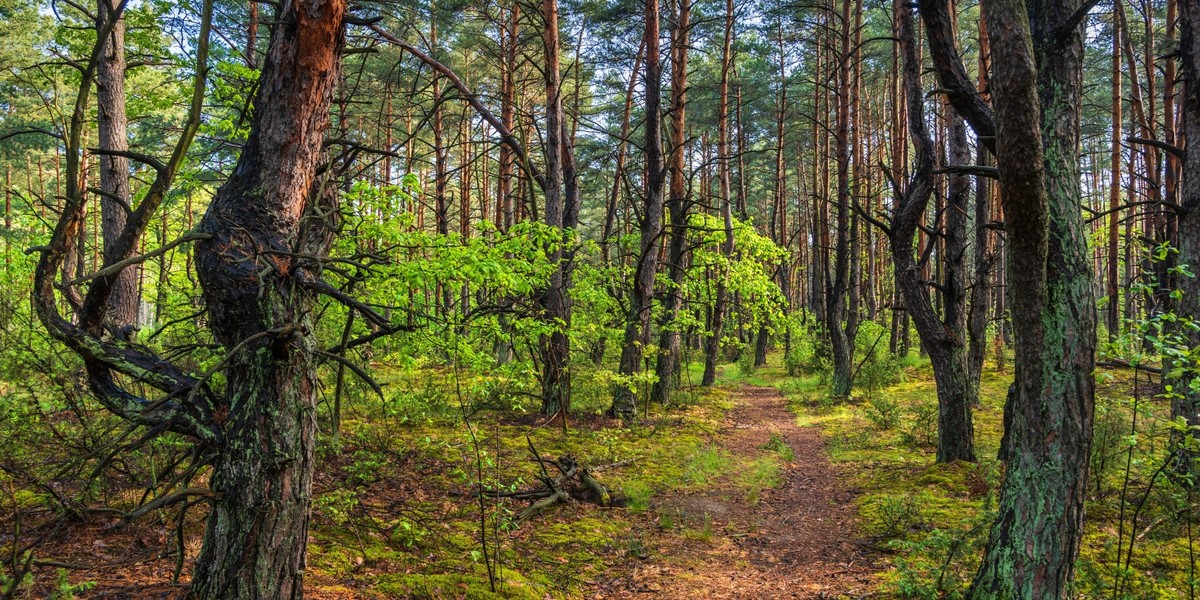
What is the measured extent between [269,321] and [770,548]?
4943 mm

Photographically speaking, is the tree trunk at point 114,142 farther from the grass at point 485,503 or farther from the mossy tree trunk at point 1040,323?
the mossy tree trunk at point 1040,323

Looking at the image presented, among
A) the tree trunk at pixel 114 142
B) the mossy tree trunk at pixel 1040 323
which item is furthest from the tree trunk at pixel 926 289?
the tree trunk at pixel 114 142

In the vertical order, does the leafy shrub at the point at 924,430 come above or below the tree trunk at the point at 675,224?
below

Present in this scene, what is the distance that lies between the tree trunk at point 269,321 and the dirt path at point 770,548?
9.60 feet

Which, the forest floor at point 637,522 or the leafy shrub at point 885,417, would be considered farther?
the leafy shrub at point 885,417

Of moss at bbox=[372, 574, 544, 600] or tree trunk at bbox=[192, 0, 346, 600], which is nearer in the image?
tree trunk at bbox=[192, 0, 346, 600]

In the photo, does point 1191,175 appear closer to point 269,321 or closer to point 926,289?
point 926,289

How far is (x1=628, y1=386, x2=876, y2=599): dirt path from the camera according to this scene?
4859 mm

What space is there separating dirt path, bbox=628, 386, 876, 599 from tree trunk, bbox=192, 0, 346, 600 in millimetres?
2925

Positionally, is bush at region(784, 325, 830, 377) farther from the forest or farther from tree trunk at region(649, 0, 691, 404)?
tree trunk at region(649, 0, 691, 404)

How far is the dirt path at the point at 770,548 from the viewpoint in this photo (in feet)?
15.9

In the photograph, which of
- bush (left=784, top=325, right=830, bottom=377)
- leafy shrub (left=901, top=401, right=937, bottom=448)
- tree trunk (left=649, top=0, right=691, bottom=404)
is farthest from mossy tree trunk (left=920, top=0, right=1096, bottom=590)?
bush (left=784, top=325, right=830, bottom=377)

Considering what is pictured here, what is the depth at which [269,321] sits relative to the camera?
301 cm

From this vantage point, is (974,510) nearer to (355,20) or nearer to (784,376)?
(355,20)
